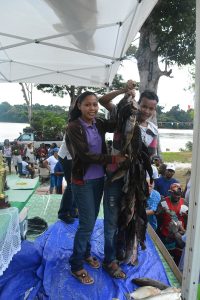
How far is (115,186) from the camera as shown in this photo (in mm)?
2502

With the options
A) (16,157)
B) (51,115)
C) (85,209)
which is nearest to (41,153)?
(16,157)

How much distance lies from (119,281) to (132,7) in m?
2.50

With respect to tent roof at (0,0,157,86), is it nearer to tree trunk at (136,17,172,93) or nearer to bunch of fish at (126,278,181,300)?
bunch of fish at (126,278,181,300)

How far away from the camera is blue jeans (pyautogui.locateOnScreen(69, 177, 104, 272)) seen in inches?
96.7

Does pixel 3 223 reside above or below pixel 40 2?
below

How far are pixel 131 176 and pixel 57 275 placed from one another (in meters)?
1.07

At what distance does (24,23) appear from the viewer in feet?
12.0

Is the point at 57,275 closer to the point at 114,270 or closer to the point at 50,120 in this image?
the point at 114,270

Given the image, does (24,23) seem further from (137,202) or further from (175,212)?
(175,212)

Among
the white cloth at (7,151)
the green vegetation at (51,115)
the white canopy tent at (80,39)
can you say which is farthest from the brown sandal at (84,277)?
the white cloth at (7,151)

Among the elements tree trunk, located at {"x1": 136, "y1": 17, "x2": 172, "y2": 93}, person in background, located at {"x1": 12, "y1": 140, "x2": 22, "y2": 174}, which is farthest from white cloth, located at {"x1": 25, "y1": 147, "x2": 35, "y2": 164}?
tree trunk, located at {"x1": 136, "y1": 17, "x2": 172, "y2": 93}

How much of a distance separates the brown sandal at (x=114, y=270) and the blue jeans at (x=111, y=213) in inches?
1.7

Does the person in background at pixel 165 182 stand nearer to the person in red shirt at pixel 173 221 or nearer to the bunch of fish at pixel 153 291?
the person in red shirt at pixel 173 221

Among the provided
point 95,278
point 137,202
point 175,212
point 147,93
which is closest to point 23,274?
point 95,278
